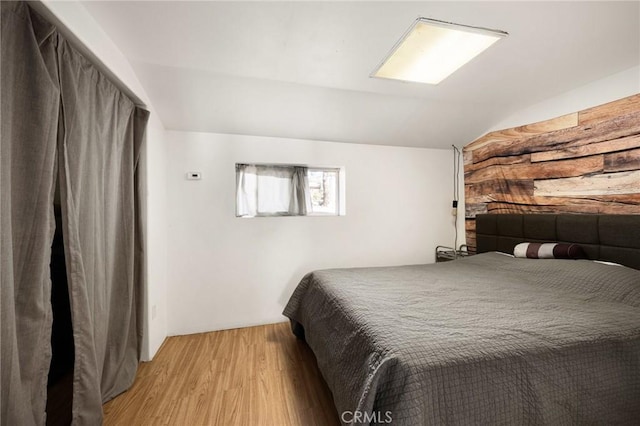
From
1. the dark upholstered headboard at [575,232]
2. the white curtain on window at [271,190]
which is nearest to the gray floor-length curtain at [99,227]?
the white curtain on window at [271,190]

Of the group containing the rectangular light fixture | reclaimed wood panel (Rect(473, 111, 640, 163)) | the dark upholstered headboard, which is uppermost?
the rectangular light fixture

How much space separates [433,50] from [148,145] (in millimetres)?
2298

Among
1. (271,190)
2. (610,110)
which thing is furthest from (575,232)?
(271,190)

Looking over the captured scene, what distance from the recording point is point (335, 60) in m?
1.81

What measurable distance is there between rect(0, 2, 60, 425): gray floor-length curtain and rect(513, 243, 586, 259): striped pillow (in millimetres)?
3288

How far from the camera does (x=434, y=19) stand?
1.43 metres

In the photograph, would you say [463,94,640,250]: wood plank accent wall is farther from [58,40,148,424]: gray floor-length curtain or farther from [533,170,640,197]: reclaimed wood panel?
[58,40,148,424]: gray floor-length curtain

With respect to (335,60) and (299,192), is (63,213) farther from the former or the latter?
(299,192)

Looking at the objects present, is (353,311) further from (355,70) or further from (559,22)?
(559,22)

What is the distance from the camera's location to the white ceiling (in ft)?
4.60

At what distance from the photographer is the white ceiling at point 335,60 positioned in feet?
4.60

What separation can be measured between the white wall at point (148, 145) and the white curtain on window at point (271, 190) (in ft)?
2.59

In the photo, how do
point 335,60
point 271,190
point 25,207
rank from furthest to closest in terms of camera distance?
point 271,190
point 335,60
point 25,207

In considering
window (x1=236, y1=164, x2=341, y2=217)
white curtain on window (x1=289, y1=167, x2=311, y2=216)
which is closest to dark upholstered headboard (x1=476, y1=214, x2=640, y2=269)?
window (x1=236, y1=164, x2=341, y2=217)
